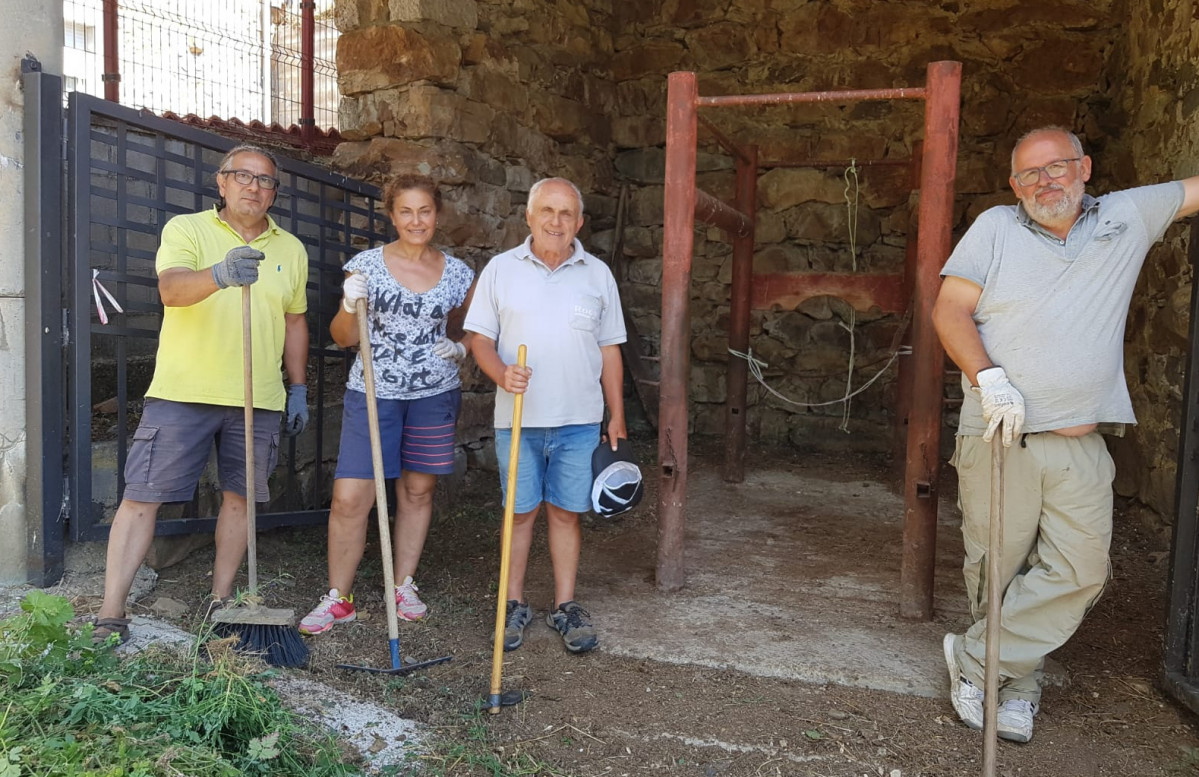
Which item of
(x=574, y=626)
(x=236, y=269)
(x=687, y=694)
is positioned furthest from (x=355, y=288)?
(x=687, y=694)

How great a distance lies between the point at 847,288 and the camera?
181 inches

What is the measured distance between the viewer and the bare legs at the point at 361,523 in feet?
10.1

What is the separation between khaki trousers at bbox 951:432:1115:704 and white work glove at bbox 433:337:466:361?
176 cm

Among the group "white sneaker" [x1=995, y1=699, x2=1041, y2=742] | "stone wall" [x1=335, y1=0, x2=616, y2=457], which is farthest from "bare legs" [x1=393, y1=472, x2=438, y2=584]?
"white sneaker" [x1=995, y1=699, x2=1041, y2=742]

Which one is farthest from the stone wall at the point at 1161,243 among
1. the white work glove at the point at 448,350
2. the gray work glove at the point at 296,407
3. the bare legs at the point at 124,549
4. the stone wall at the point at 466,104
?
the bare legs at the point at 124,549

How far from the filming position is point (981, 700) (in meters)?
2.48

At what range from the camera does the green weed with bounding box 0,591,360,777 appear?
6.18 ft

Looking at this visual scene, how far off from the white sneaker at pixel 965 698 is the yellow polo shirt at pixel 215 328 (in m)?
2.24

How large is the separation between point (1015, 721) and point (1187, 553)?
72 cm

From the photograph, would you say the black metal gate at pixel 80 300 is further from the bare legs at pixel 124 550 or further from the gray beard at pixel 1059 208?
the gray beard at pixel 1059 208

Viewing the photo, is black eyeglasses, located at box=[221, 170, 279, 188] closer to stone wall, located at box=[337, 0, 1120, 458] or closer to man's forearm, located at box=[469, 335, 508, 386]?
man's forearm, located at box=[469, 335, 508, 386]

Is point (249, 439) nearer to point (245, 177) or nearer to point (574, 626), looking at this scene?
point (245, 177)

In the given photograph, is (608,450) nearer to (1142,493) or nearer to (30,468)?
(30,468)

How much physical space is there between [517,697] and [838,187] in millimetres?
4331
